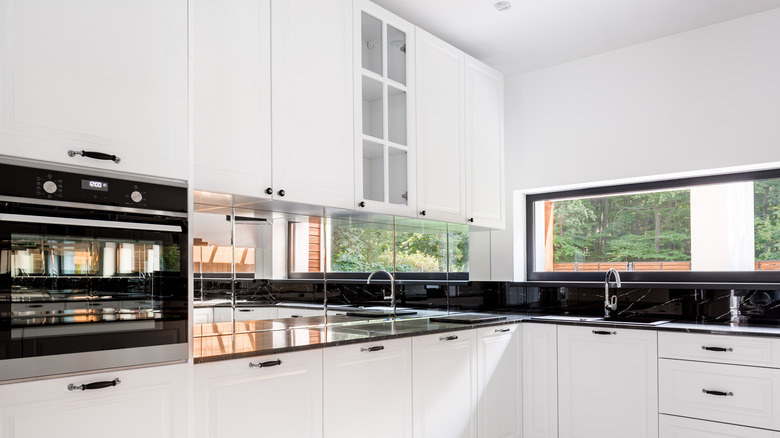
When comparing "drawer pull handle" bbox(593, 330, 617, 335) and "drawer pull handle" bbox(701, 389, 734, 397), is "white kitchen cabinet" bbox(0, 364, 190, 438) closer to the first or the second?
"drawer pull handle" bbox(593, 330, 617, 335)

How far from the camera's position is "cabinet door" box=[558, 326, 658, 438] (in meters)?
3.39

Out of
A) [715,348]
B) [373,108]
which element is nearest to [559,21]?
[373,108]

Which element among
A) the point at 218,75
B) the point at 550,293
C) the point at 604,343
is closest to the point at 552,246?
the point at 550,293

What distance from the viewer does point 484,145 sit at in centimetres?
407

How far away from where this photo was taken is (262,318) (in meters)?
2.91

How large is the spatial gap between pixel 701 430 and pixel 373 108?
7.93 ft

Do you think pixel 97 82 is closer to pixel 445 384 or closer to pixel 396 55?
pixel 396 55

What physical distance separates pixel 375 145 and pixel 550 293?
1851 millimetres

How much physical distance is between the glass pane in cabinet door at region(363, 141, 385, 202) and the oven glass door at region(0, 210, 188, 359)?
131 centimetres

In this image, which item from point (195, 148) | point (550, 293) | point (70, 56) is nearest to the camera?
point (70, 56)

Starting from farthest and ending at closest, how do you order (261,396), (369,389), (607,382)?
(607,382) < (369,389) < (261,396)

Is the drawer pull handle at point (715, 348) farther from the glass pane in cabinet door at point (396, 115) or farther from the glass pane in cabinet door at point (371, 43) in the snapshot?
the glass pane in cabinet door at point (371, 43)

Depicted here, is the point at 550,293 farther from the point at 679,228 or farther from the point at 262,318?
the point at 262,318

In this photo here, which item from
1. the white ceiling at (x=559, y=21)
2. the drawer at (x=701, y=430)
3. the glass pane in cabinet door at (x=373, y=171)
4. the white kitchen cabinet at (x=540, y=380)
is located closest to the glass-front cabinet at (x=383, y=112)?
the glass pane in cabinet door at (x=373, y=171)
